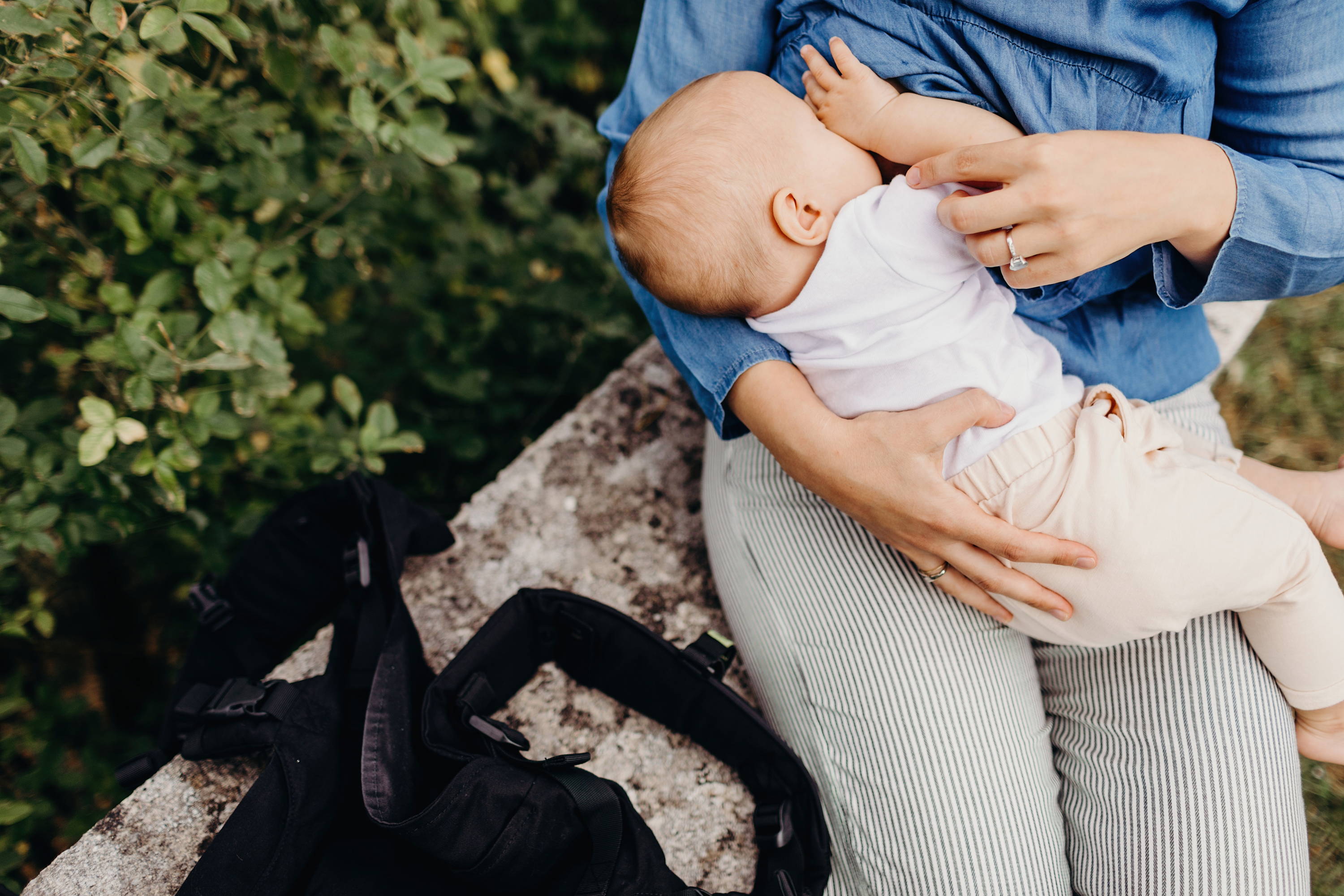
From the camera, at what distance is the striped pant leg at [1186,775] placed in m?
1.09

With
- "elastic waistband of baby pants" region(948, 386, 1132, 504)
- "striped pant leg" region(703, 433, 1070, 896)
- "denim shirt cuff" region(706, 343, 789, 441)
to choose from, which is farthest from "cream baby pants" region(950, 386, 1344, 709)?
"denim shirt cuff" region(706, 343, 789, 441)

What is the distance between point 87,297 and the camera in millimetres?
1509

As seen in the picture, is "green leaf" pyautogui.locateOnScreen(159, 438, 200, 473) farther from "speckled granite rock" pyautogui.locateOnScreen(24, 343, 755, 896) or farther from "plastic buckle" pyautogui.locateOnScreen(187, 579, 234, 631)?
"speckled granite rock" pyautogui.locateOnScreen(24, 343, 755, 896)

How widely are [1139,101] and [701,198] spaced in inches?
28.7

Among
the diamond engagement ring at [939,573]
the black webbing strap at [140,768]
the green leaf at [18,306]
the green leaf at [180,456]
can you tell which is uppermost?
the green leaf at [18,306]

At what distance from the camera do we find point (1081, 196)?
1010 millimetres

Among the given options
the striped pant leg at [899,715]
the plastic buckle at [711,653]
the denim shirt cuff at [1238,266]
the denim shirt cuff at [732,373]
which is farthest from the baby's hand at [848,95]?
the plastic buckle at [711,653]

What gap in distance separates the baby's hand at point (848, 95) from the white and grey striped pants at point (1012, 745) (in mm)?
697

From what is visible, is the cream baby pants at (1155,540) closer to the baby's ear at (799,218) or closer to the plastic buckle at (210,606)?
the baby's ear at (799,218)

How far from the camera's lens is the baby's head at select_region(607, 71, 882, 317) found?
117 centimetres

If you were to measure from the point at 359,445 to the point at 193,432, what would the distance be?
12.8 inches

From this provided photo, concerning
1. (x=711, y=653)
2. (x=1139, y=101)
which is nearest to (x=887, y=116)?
(x=1139, y=101)

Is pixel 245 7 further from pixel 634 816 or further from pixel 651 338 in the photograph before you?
pixel 634 816

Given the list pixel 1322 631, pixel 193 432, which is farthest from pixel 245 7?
pixel 1322 631
